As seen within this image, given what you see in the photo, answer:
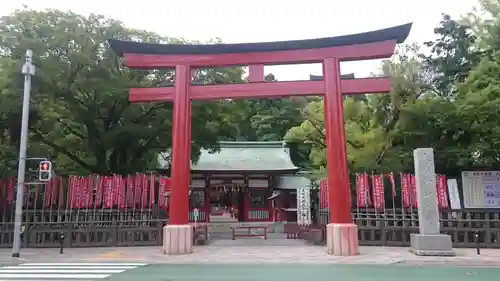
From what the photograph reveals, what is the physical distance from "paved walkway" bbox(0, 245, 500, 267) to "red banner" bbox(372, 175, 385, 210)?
2.04m

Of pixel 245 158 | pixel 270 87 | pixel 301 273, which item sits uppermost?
pixel 270 87

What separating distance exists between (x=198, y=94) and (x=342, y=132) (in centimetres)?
568

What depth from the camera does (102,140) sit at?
→ 63.3 feet

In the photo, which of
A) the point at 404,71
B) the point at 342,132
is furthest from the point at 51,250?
the point at 404,71

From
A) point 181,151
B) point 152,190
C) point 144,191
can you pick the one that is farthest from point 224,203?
point 181,151

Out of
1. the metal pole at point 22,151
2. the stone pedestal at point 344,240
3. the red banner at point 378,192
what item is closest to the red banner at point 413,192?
the red banner at point 378,192

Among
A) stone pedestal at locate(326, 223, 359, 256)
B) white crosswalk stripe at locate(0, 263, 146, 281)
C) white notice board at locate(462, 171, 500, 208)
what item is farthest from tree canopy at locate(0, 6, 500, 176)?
white crosswalk stripe at locate(0, 263, 146, 281)

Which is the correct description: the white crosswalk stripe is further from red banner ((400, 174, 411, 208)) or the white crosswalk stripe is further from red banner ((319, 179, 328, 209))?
red banner ((400, 174, 411, 208))

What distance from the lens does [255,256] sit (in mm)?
14797

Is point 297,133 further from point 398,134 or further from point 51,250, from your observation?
point 51,250

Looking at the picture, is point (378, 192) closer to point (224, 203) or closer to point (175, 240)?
point (175, 240)

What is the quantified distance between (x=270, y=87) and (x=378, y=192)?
22.6ft

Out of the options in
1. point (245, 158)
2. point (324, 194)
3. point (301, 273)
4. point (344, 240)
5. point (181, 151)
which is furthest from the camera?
point (245, 158)

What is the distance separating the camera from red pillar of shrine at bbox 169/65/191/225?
15508 millimetres
